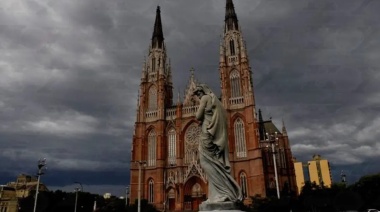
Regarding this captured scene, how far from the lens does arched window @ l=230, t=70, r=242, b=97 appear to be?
4728 centimetres

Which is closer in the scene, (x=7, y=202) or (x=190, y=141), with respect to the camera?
(x=190, y=141)

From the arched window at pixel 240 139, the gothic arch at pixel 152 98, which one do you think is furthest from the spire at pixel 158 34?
the arched window at pixel 240 139

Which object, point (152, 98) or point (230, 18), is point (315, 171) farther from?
point (152, 98)

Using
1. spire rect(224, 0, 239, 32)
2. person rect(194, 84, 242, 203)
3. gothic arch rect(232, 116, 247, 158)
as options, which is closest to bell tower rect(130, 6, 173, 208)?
gothic arch rect(232, 116, 247, 158)

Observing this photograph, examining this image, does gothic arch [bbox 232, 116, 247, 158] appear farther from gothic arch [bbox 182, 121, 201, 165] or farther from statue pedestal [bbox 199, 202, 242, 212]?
statue pedestal [bbox 199, 202, 242, 212]

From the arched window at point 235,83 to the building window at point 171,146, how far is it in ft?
37.3

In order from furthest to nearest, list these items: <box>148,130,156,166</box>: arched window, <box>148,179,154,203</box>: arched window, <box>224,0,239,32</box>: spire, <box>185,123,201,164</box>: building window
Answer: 1. <box>224,0,239,32</box>: spire
2. <box>148,130,156,166</box>: arched window
3. <box>185,123,201,164</box>: building window
4. <box>148,179,154,203</box>: arched window

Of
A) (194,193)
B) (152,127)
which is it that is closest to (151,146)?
(152,127)

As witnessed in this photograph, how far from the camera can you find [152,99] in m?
51.3

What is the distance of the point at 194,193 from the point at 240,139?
405 inches

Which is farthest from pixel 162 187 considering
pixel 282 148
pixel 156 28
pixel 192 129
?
pixel 156 28

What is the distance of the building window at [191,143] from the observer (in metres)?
45.5

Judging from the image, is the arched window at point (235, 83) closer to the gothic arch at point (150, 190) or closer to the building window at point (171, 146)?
the building window at point (171, 146)

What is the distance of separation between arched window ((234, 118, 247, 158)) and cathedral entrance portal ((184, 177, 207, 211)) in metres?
6.90
